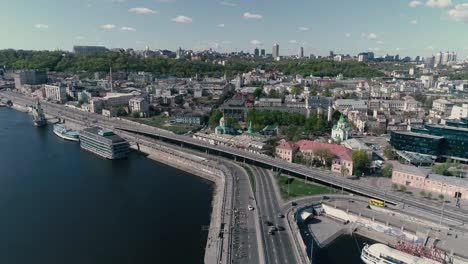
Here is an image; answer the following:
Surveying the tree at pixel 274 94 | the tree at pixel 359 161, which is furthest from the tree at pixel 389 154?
the tree at pixel 274 94

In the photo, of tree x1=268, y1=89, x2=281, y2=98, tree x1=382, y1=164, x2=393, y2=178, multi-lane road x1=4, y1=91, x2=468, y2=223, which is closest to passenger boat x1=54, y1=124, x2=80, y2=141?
multi-lane road x1=4, y1=91, x2=468, y2=223

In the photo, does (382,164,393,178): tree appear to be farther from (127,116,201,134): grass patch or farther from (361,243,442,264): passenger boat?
(127,116,201,134): grass patch

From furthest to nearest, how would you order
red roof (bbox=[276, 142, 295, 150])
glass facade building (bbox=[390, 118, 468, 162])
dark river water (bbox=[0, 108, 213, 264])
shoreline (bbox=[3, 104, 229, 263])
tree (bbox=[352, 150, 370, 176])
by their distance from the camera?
glass facade building (bbox=[390, 118, 468, 162])
red roof (bbox=[276, 142, 295, 150])
tree (bbox=[352, 150, 370, 176])
dark river water (bbox=[0, 108, 213, 264])
shoreline (bbox=[3, 104, 229, 263])

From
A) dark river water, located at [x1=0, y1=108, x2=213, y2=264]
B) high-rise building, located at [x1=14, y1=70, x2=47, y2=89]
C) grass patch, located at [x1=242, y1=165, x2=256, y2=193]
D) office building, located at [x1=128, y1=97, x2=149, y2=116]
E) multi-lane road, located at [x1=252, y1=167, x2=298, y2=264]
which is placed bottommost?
dark river water, located at [x1=0, y1=108, x2=213, y2=264]

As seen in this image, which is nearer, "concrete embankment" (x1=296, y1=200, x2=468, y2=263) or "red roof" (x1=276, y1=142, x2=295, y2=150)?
"concrete embankment" (x1=296, y1=200, x2=468, y2=263)

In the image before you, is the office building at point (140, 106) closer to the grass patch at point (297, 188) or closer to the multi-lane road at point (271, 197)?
the multi-lane road at point (271, 197)

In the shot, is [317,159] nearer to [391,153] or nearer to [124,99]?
[391,153]

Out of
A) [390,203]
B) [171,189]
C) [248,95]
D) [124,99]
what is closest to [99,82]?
[124,99]
